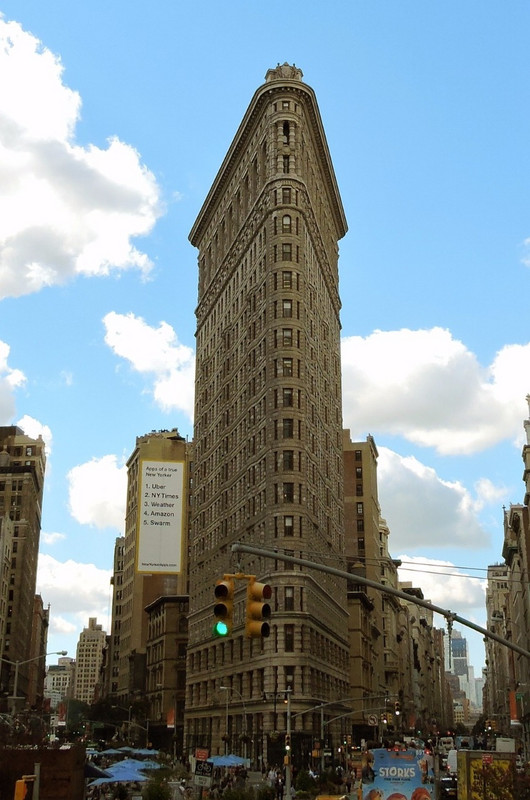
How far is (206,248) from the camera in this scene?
13400cm

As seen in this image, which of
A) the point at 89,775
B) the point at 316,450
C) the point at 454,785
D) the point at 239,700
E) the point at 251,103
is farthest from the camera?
the point at 251,103

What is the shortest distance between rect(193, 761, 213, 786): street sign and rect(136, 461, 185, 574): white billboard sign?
66.5 ft

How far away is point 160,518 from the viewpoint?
25.6 metres

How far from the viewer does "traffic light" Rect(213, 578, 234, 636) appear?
18578mm

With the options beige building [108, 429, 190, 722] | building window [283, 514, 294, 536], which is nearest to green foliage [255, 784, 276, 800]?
building window [283, 514, 294, 536]

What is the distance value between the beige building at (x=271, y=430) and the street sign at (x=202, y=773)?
35465 mm

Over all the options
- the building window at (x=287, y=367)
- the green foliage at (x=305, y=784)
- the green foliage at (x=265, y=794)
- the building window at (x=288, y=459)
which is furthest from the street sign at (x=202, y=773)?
the building window at (x=287, y=367)

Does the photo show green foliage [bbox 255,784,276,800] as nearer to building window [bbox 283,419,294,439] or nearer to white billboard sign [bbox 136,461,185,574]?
white billboard sign [bbox 136,461,185,574]

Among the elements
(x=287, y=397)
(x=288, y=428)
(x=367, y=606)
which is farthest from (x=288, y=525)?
(x=367, y=606)

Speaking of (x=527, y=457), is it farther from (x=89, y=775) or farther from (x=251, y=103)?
(x=89, y=775)

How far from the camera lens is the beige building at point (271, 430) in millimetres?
87250

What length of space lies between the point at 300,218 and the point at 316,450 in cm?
2507

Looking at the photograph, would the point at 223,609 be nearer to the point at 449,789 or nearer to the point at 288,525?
the point at 449,789

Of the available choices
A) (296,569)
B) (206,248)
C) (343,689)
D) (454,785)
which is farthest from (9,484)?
(454,785)
